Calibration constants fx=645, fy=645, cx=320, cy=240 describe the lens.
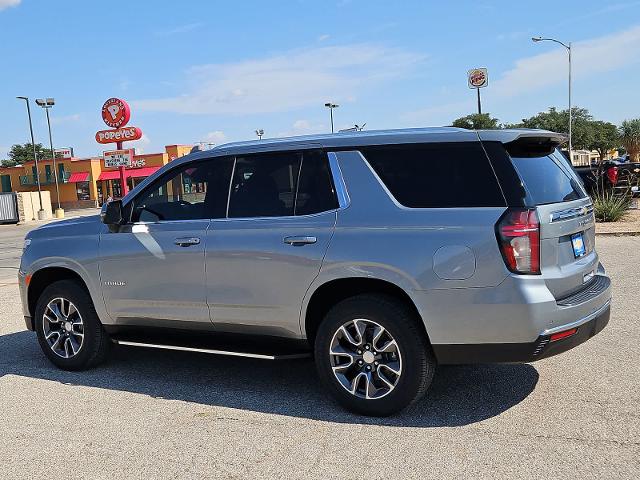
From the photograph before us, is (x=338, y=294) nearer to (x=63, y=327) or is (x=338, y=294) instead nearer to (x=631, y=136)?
(x=63, y=327)

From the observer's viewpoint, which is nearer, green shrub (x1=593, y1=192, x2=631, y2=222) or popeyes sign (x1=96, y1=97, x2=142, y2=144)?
green shrub (x1=593, y1=192, x2=631, y2=222)

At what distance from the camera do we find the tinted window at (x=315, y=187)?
14.8ft

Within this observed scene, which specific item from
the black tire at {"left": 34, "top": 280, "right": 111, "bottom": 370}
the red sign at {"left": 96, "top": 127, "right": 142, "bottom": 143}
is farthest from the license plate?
the red sign at {"left": 96, "top": 127, "right": 142, "bottom": 143}

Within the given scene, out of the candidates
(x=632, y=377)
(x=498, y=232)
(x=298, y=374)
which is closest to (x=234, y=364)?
(x=298, y=374)

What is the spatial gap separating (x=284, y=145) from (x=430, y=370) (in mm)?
1936

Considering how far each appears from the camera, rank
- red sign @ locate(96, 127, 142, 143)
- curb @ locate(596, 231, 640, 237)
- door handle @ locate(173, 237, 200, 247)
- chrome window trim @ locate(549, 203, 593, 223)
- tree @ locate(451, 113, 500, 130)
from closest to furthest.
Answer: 1. chrome window trim @ locate(549, 203, 593, 223)
2. door handle @ locate(173, 237, 200, 247)
3. curb @ locate(596, 231, 640, 237)
4. red sign @ locate(96, 127, 142, 143)
5. tree @ locate(451, 113, 500, 130)

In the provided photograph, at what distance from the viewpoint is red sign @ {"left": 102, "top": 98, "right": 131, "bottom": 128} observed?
2816cm

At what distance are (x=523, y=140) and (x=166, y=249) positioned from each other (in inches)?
109

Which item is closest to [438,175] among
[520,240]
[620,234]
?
[520,240]

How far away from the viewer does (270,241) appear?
4.59 metres

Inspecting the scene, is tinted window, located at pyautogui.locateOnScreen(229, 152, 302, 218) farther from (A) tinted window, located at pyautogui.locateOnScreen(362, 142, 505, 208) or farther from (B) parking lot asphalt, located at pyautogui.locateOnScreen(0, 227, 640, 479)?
(B) parking lot asphalt, located at pyautogui.locateOnScreen(0, 227, 640, 479)

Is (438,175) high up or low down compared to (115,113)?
down

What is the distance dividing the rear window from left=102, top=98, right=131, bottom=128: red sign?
2607cm

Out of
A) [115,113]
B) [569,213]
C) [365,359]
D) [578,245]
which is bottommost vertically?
[365,359]
